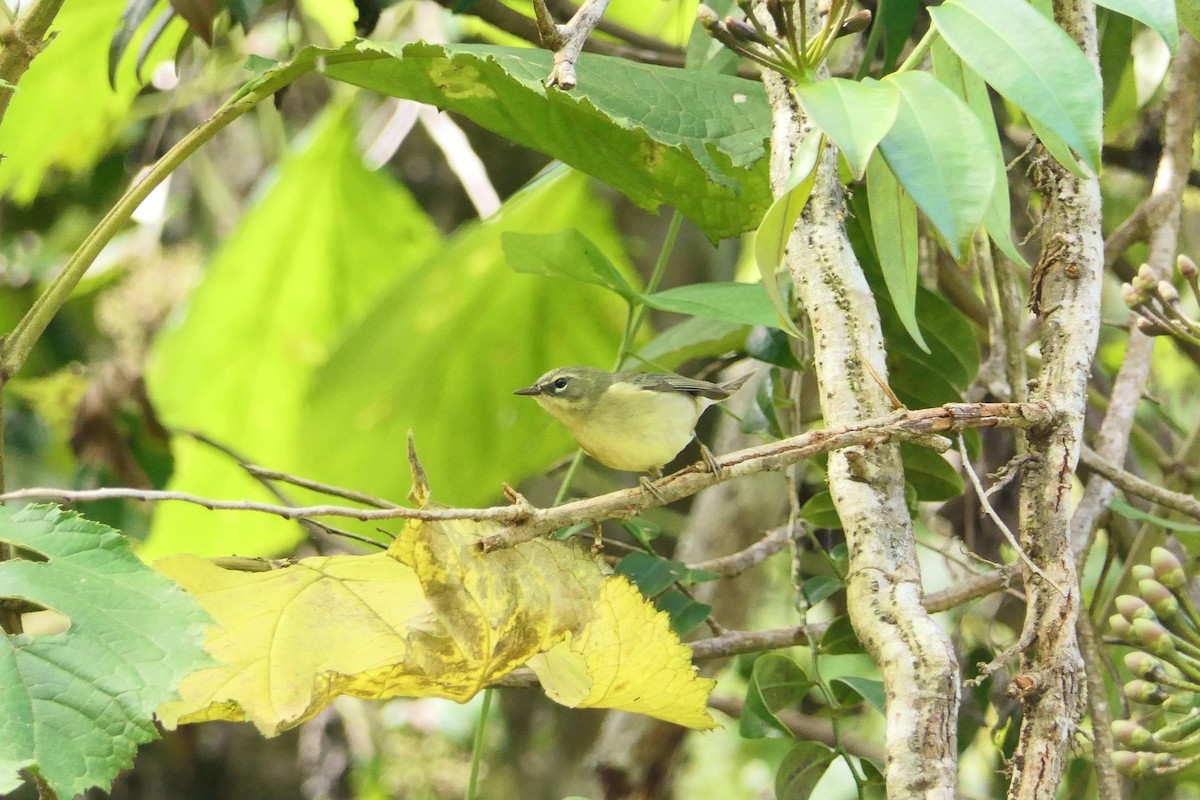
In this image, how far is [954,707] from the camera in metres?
1.13

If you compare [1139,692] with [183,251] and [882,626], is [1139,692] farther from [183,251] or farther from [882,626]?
[183,251]

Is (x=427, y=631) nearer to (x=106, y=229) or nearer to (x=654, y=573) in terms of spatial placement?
(x=654, y=573)

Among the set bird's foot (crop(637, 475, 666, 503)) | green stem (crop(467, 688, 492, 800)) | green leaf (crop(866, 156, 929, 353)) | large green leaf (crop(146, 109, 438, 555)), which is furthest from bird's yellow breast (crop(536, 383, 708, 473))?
large green leaf (crop(146, 109, 438, 555))

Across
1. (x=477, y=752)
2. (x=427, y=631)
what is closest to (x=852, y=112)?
(x=427, y=631)

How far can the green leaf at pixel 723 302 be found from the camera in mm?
1715

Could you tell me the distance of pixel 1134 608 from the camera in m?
1.62

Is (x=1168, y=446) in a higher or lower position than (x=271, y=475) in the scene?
lower

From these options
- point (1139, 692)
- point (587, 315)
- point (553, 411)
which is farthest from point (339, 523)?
point (1139, 692)

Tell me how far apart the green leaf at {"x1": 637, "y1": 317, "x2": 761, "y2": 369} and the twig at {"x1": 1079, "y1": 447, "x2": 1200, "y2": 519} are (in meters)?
0.65

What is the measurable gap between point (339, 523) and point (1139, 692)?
278 cm

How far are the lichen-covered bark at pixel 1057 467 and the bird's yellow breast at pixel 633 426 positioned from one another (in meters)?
0.96

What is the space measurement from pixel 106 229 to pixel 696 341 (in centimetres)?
109

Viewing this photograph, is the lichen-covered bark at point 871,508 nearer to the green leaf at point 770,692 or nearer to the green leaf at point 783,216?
the green leaf at point 783,216

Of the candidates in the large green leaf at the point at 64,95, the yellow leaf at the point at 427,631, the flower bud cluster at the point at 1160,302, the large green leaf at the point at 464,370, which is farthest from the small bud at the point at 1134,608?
the large green leaf at the point at 64,95
